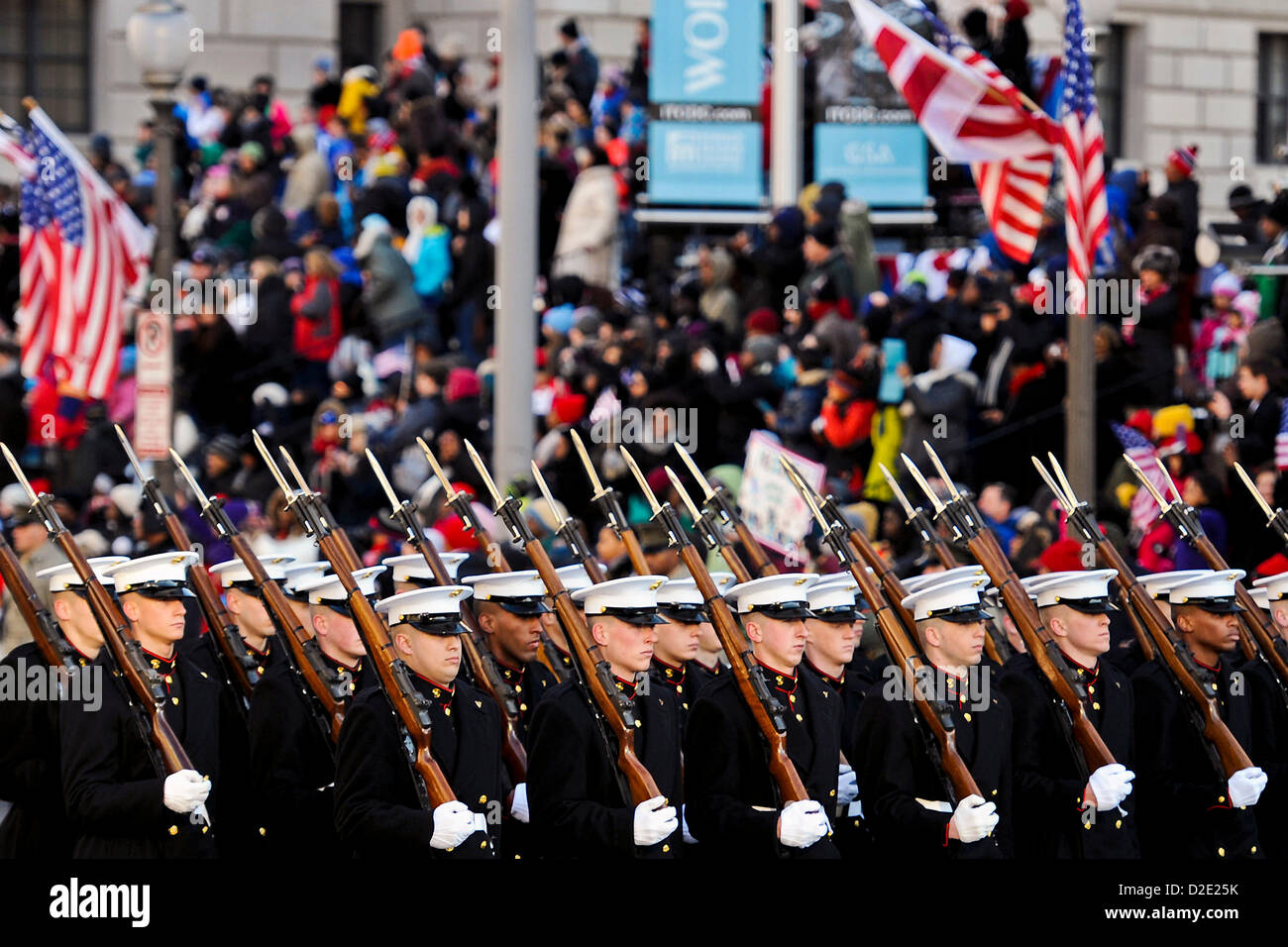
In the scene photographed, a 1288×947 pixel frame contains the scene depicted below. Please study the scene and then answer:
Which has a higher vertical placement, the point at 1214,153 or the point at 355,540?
the point at 1214,153

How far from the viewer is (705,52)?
20.0m

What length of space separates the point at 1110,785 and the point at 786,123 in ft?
42.5

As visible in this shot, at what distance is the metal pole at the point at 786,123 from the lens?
845 inches

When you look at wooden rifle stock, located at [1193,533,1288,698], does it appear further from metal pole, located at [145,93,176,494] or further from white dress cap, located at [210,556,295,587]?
metal pole, located at [145,93,176,494]

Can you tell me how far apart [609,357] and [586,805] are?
26.8 feet

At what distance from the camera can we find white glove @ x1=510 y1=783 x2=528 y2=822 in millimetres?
9375

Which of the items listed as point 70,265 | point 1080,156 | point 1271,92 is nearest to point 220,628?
point 1080,156

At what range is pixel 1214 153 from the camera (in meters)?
29.6

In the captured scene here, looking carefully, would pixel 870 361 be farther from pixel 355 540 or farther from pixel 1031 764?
pixel 1031 764

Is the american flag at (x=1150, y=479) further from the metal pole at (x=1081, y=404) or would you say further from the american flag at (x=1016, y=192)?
the american flag at (x=1016, y=192)

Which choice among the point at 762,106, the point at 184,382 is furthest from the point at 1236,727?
the point at 762,106

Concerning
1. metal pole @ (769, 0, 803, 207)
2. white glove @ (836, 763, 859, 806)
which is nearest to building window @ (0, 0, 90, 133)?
metal pole @ (769, 0, 803, 207)

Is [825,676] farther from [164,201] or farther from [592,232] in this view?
[592,232]

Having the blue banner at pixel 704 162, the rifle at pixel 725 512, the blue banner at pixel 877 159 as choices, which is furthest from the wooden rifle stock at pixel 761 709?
the blue banner at pixel 877 159
